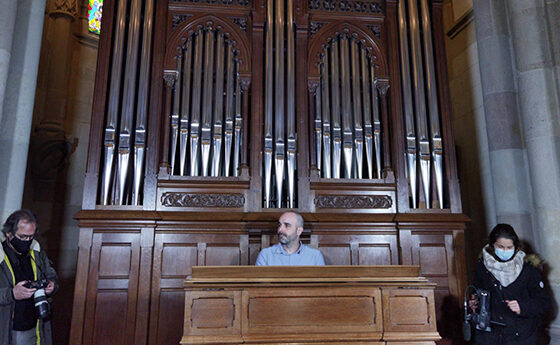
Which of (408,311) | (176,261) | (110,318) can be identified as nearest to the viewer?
(408,311)

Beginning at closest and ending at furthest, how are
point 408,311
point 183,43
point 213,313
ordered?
point 213,313
point 408,311
point 183,43

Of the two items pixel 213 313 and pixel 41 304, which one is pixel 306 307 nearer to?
pixel 213 313

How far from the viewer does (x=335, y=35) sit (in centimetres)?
560

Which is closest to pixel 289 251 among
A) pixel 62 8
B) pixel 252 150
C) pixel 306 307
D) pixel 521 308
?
pixel 252 150

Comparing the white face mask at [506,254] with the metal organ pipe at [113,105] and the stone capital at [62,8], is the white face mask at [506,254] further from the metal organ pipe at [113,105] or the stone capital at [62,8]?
the stone capital at [62,8]

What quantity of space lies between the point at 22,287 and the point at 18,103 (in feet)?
5.62

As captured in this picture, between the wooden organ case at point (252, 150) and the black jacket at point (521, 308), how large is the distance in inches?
48.0

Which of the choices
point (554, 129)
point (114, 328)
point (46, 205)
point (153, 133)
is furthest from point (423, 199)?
point (46, 205)

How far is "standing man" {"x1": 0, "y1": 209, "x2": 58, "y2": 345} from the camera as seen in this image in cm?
319

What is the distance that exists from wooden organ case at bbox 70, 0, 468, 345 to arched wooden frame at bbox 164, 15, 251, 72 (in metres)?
0.02

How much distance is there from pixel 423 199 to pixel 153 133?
2.97m

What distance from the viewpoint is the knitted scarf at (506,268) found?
12.2 feet

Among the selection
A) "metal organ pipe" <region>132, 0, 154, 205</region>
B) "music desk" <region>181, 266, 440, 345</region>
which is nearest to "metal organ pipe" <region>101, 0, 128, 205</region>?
"metal organ pipe" <region>132, 0, 154, 205</region>

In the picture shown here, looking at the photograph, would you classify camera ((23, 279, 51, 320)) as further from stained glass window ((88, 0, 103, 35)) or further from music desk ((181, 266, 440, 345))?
stained glass window ((88, 0, 103, 35))
